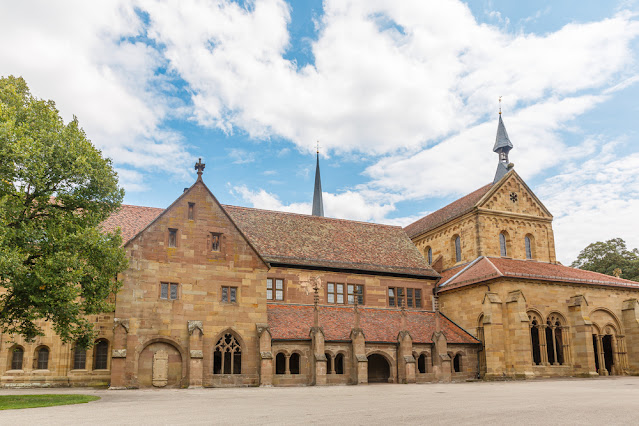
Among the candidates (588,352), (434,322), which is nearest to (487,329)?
(434,322)

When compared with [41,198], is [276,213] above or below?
above

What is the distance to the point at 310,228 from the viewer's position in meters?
44.3

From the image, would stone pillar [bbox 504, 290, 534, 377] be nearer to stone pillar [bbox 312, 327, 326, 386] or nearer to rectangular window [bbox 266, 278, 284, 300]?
stone pillar [bbox 312, 327, 326, 386]

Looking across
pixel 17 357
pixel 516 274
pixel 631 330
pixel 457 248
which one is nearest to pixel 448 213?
pixel 457 248

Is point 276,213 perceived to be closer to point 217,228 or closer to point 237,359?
point 217,228

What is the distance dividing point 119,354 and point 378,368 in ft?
59.3

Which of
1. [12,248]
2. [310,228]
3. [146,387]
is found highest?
[310,228]

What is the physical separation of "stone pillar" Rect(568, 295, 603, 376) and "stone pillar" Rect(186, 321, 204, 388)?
2724 centimetres

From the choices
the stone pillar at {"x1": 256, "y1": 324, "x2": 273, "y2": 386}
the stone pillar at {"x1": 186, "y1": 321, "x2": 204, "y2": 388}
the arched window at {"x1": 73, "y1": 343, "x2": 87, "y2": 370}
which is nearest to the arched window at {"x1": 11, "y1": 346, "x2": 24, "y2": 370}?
the arched window at {"x1": 73, "y1": 343, "x2": 87, "y2": 370}

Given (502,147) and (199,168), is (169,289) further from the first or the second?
(502,147)

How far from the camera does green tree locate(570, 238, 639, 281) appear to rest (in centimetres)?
6341

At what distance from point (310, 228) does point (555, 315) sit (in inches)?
793

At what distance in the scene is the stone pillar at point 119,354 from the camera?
92.8ft

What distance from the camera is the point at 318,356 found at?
32.5 metres
